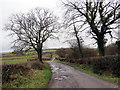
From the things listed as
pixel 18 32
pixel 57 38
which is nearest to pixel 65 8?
A: pixel 57 38

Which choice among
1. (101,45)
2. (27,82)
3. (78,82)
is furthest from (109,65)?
(27,82)

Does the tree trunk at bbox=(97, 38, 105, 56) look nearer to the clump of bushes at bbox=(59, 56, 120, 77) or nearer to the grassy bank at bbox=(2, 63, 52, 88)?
the clump of bushes at bbox=(59, 56, 120, 77)

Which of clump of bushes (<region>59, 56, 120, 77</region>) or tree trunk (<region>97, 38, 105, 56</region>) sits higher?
tree trunk (<region>97, 38, 105, 56</region>)

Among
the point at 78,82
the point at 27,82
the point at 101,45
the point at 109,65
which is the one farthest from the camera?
the point at 101,45

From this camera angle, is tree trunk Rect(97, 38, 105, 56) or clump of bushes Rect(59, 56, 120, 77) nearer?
clump of bushes Rect(59, 56, 120, 77)

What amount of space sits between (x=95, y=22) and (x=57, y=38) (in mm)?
10272

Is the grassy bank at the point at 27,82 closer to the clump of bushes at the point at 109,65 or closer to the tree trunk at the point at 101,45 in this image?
the clump of bushes at the point at 109,65

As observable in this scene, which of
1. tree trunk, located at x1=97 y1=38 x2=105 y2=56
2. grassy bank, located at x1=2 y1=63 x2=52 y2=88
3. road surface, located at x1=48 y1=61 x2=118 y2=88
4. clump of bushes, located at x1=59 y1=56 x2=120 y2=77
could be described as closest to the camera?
road surface, located at x1=48 y1=61 x2=118 y2=88

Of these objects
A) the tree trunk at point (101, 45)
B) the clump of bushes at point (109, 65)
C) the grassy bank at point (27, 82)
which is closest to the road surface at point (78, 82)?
the grassy bank at point (27, 82)

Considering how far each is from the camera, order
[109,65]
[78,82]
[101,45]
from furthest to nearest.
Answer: [101,45] → [109,65] → [78,82]

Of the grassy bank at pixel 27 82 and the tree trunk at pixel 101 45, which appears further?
the tree trunk at pixel 101 45

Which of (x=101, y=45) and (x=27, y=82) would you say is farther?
(x=101, y=45)

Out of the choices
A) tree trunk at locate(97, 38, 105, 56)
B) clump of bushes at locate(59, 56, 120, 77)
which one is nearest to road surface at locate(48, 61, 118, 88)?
clump of bushes at locate(59, 56, 120, 77)

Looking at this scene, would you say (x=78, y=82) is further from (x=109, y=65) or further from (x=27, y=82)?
(x=109, y=65)
